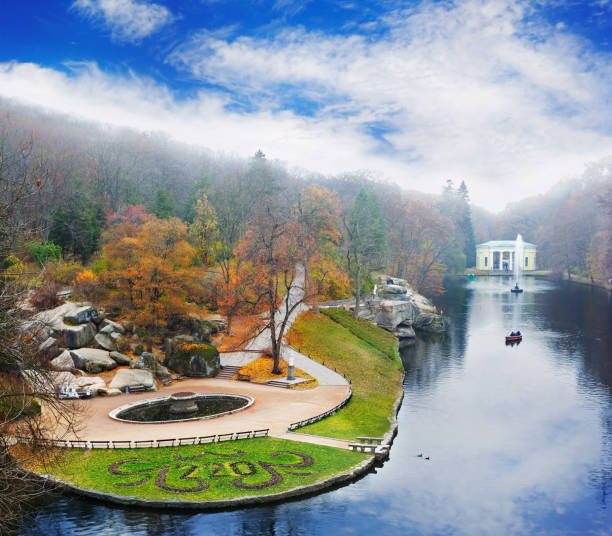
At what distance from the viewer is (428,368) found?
148ft

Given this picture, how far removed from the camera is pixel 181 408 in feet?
96.3

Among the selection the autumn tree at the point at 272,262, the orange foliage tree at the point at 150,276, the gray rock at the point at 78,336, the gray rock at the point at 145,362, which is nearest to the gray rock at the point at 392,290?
the autumn tree at the point at 272,262

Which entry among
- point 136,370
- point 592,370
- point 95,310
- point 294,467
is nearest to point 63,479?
point 294,467

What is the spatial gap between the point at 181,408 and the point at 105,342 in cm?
1173

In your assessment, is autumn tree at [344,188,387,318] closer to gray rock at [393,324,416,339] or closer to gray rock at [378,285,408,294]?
gray rock at [378,285,408,294]

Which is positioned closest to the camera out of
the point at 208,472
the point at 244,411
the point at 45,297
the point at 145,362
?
the point at 208,472

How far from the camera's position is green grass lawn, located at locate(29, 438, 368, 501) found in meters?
20.0

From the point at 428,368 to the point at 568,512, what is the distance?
80.6 feet

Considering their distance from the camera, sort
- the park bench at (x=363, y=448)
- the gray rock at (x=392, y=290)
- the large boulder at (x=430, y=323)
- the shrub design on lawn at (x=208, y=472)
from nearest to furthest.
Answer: the shrub design on lawn at (x=208, y=472) → the park bench at (x=363, y=448) → the large boulder at (x=430, y=323) → the gray rock at (x=392, y=290)

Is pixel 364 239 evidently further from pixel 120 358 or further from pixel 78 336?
pixel 78 336

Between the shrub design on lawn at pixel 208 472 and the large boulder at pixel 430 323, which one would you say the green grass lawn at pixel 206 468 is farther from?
the large boulder at pixel 430 323

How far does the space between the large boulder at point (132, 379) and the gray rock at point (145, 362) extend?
1.06 m

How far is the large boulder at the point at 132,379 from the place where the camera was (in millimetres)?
33069

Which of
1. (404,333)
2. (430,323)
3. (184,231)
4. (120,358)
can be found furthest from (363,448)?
(430,323)
